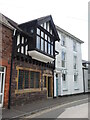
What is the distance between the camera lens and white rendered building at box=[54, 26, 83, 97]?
16.3 metres

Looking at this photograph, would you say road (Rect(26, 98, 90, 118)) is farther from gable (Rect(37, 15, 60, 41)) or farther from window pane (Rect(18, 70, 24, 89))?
gable (Rect(37, 15, 60, 41))

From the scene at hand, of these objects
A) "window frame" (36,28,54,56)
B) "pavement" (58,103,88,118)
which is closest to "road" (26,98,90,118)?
"pavement" (58,103,88,118)

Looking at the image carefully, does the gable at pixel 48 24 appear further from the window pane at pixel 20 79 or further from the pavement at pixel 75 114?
the pavement at pixel 75 114

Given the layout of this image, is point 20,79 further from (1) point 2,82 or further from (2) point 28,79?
(1) point 2,82

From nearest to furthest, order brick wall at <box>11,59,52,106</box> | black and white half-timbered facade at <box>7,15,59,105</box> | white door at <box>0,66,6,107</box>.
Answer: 1. white door at <box>0,66,6,107</box>
2. brick wall at <box>11,59,52,106</box>
3. black and white half-timbered facade at <box>7,15,59,105</box>

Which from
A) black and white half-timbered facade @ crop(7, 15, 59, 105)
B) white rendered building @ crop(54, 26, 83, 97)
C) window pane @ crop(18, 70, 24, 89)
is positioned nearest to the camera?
black and white half-timbered facade @ crop(7, 15, 59, 105)

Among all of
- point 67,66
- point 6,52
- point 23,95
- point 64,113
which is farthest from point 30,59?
point 67,66

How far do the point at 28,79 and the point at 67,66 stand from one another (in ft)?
28.3

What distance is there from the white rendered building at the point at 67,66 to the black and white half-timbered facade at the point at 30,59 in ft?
10.2

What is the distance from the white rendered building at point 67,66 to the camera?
16328mm

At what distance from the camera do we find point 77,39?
70.3ft

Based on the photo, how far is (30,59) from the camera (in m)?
10.9

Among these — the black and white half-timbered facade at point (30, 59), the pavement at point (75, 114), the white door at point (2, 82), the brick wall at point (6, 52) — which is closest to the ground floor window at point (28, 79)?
the black and white half-timbered facade at point (30, 59)

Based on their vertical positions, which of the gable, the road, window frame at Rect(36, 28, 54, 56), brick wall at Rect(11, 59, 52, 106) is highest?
the gable
